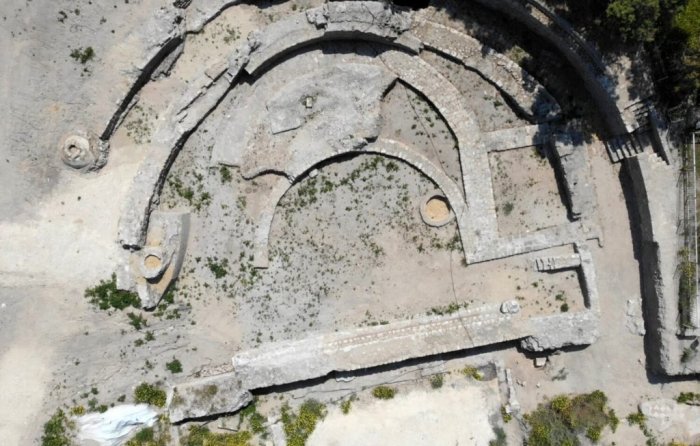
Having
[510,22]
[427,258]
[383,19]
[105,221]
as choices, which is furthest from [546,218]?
[105,221]

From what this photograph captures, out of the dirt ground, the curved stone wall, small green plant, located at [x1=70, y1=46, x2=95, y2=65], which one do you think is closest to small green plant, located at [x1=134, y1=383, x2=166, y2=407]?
the dirt ground

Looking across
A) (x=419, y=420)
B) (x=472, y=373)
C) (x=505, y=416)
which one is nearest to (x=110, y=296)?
(x=419, y=420)

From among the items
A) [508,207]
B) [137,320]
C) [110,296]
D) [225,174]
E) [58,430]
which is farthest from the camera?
[508,207]

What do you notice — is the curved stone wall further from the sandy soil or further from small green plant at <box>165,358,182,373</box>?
the sandy soil

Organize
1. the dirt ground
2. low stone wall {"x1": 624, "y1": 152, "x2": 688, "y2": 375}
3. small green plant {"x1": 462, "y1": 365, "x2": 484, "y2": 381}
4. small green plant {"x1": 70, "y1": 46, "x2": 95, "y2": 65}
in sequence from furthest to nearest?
small green plant {"x1": 462, "y1": 365, "x2": 484, "y2": 381} → the dirt ground → low stone wall {"x1": 624, "y1": 152, "x2": 688, "y2": 375} → small green plant {"x1": 70, "y1": 46, "x2": 95, "y2": 65}

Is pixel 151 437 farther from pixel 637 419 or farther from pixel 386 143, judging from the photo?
pixel 637 419

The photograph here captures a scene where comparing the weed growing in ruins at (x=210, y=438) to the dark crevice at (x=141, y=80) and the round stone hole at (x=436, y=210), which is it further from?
the dark crevice at (x=141, y=80)
